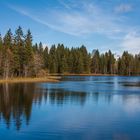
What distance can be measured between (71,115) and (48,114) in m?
2.33

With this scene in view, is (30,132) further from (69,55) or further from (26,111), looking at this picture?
(69,55)

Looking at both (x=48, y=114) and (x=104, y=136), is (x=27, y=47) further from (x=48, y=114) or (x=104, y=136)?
(x=104, y=136)

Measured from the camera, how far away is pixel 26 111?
3061 cm

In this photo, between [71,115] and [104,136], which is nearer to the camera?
[104,136]

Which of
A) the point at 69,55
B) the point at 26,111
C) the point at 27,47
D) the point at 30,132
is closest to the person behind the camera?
the point at 30,132

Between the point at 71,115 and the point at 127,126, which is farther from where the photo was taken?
the point at 71,115

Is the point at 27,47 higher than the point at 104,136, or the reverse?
the point at 27,47

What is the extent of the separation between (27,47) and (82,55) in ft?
335

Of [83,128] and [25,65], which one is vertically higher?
[25,65]

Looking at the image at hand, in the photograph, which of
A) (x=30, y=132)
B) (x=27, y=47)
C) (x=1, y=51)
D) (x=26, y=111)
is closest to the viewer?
(x=30, y=132)

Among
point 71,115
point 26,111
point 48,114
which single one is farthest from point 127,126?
point 26,111

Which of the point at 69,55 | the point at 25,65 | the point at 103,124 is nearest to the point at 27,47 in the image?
the point at 25,65

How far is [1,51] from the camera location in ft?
298

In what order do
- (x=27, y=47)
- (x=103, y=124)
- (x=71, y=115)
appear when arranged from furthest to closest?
(x=27, y=47), (x=71, y=115), (x=103, y=124)
